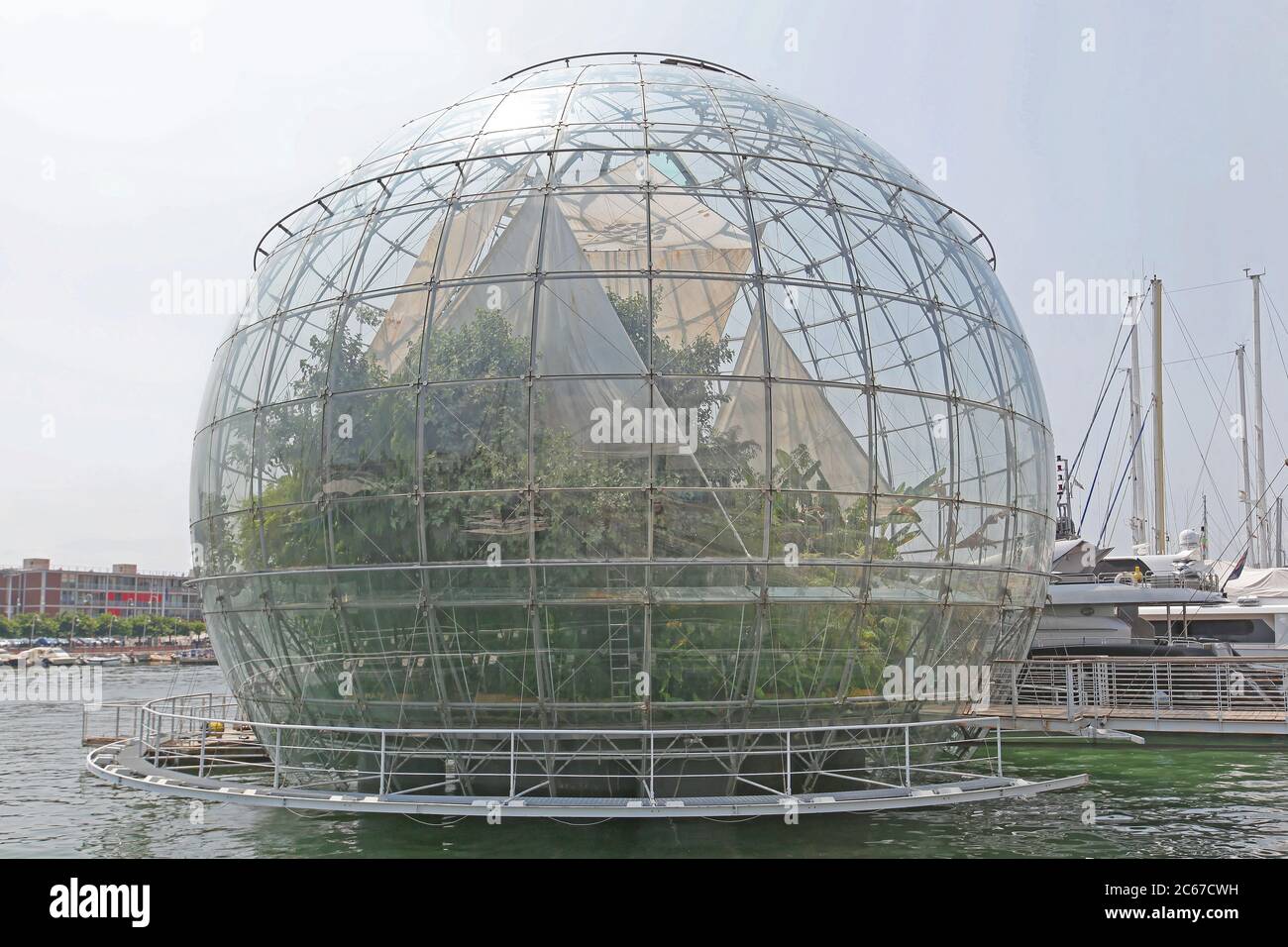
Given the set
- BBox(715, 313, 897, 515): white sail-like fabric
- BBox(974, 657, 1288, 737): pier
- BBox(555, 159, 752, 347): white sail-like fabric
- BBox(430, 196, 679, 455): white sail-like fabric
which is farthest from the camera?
BBox(974, 657, 1288, 737): pier

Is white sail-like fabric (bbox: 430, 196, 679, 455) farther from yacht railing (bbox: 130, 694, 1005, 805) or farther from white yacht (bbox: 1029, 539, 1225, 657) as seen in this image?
white yacht (bbox: 1029, 539, 1225, 657)

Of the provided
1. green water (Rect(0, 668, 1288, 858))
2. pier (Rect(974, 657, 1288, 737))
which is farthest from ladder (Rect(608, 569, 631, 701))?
pier (Rect(974, 657, 1288, 737))

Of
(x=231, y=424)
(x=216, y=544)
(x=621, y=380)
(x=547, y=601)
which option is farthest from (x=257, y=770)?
(x=621, y=380)

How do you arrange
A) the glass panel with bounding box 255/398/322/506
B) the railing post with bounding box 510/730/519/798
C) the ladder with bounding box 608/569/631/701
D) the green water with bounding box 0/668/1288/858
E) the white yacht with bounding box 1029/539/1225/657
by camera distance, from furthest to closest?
1. the white yacht with bounding box 1029/539/1225/657
2. the glass panel with bounding box 255/398/322/506
3. the ladder with bounding box 608/569/631/701
4. the green water with bounding box 0/668/1288/858
5. the railing post with bounding box 510/730/519/798

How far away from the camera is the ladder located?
13.8 m

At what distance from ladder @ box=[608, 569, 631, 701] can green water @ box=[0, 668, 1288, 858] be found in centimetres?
177

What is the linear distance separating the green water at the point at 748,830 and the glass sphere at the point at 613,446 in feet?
4.45

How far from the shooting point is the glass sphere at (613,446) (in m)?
13.9

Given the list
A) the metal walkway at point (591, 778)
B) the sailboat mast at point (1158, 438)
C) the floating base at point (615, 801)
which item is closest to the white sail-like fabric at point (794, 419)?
the metal walkway at point (591, 778)

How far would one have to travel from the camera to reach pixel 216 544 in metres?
16.8

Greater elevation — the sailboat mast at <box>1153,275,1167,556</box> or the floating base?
the sailboat mast at <box>1153,275,1167,556</box>

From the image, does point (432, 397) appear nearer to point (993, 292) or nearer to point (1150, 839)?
point (993, 292)

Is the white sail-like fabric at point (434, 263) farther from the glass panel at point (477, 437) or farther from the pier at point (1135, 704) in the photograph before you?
the pier at point (1135, 704)
